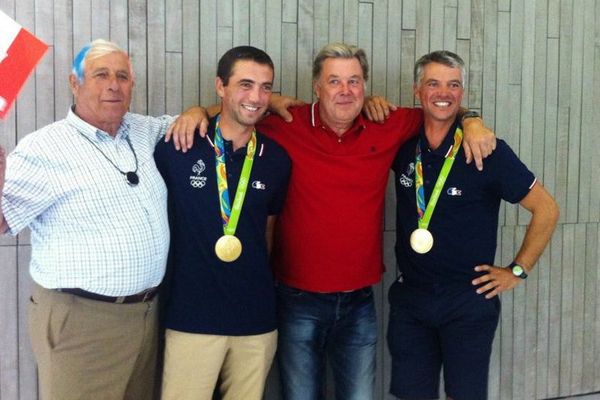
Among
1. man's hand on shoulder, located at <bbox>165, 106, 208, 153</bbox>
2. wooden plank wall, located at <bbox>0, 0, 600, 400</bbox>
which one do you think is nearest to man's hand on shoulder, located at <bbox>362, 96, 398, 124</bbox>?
wooden plank wall, located at <bbox>0, 0, 600, 400</bbox>

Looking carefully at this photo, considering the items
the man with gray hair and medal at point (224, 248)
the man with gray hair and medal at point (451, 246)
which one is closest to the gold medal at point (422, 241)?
the man with gray hair and medal at point (451, 246)

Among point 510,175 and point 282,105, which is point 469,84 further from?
point 282,105

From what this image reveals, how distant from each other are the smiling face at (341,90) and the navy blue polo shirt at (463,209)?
353 millimetres

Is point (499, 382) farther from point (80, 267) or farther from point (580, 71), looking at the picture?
point (80, 267)

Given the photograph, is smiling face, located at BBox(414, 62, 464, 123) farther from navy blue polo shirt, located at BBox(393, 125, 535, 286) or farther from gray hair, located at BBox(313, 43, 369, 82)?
gray hair, located at BBox(313, 43, 369, 82)

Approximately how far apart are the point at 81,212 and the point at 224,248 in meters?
0.53

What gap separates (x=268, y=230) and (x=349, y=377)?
29.5 inches

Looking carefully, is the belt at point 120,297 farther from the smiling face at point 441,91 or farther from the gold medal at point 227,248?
the smiling face at point 441,91

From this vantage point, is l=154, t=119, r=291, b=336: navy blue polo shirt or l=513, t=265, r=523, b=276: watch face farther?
l=513, t=265, r=523, b=276: watch face

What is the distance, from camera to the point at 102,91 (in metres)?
2.11

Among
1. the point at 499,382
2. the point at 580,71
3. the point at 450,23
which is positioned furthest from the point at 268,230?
the point at 580,71

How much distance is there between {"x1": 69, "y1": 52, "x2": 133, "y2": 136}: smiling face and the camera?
2.11 m

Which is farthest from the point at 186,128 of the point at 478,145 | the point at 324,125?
the point at 478,145

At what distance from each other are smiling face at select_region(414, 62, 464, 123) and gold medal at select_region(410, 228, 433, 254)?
1.61ft
